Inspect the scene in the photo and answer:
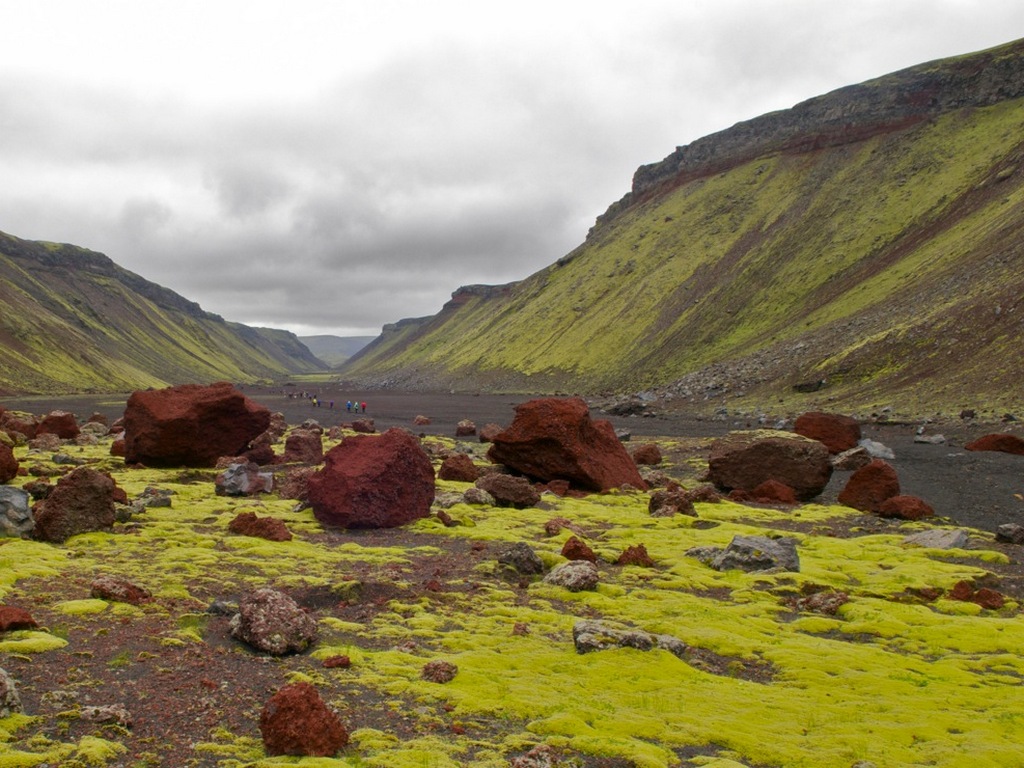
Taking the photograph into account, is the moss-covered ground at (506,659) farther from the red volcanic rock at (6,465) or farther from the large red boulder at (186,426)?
the large red boulder at (186,426)

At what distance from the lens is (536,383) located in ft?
430

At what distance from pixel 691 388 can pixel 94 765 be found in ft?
257

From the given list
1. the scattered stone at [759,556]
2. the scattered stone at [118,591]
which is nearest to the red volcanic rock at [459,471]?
the scattered stone at [759,556]

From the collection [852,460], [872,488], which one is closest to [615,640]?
[872,488]

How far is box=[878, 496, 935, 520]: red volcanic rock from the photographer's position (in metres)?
22.4

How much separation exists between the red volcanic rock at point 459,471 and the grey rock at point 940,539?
16.4 meters

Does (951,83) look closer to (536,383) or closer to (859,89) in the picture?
(859,89)

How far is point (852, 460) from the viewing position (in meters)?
32.0

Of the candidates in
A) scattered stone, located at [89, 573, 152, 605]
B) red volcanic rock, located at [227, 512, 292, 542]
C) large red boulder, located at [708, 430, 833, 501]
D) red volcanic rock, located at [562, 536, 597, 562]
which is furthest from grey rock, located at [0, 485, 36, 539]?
large red boulder, located at [708, 430, 833, 501]

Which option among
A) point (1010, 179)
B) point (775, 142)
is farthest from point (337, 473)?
point (775, 142)

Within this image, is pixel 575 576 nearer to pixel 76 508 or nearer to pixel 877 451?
pixel 76 508

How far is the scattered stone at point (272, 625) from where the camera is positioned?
1041cm

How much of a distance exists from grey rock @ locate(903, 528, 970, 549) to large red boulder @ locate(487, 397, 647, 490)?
1137 cm

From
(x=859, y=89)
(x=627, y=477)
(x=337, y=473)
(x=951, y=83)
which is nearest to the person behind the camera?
(x=337, y=473)
